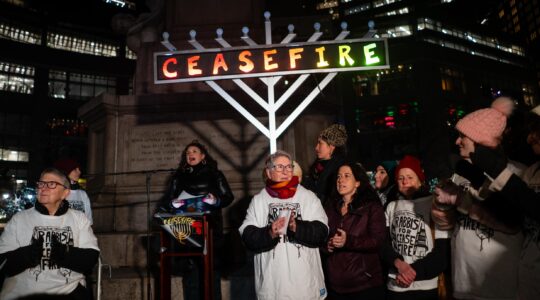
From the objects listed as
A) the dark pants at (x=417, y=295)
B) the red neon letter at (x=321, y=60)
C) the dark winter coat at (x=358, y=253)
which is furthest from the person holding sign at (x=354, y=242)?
the red neon letter at (x=321, y=60)

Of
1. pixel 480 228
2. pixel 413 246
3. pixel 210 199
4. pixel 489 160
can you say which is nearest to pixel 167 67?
pixel 210 199

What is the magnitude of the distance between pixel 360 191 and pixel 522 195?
1.53 metres

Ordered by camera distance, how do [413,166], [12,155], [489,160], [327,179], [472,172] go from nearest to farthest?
[489,160] → [472,172] → [413,166] → [327,179] → [12,155]

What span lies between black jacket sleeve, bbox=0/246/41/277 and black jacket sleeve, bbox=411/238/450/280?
285 centimetres

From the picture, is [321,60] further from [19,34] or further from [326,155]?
[19,34]

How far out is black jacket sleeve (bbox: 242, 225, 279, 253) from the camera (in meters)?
2.68

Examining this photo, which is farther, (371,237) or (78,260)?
(371,237)

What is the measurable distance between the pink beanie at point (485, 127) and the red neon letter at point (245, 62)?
3.80 metres

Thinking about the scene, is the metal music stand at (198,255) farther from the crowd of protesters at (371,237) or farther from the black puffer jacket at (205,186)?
the crowd of protesters at (371,237)

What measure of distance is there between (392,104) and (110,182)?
39.8 metres

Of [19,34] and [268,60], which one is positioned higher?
[19,34]

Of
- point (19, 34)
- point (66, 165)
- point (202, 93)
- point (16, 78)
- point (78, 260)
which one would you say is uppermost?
point (19, 34)

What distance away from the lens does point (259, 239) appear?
270cm

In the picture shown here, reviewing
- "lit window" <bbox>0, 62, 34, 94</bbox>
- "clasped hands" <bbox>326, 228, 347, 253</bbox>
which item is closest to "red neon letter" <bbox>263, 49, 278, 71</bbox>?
"clasped hands" <bbox>326, 228, 347, 253</bbox>
